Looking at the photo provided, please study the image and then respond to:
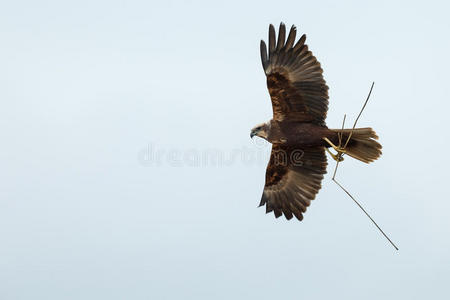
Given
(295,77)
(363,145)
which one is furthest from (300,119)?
(363,145)

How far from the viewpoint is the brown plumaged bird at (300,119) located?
970 centimetres

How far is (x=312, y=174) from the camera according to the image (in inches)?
422

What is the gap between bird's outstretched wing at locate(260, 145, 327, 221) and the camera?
10.6 meters

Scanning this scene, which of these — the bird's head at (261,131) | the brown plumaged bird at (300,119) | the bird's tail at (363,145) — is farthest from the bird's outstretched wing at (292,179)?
the bird's tail at (363,145)

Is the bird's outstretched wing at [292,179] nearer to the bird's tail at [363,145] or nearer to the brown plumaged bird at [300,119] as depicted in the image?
the brown plumaged bird at [300,119]

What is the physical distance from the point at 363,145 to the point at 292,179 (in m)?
1.81

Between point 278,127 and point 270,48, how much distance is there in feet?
4.84

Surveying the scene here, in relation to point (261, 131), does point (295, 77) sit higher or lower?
higher

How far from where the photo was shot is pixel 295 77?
9836 millimetres

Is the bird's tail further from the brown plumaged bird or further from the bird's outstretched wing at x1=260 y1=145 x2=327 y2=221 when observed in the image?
the bird's outstretched wing at x1=260 y1=145 x2=327 y2=221

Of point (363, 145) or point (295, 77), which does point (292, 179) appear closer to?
point (363, 145)

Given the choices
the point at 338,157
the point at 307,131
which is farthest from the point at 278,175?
the point at 338,157

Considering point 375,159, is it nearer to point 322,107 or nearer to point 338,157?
point 322,107

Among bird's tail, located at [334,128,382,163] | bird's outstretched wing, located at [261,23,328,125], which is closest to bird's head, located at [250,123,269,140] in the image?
bird's outstretched wing, located at [261,23,328,125]
